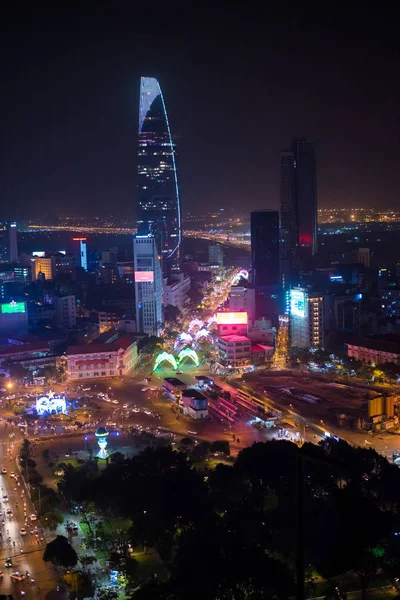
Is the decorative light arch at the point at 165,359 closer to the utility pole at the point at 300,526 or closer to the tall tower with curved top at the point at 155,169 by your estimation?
the utility pole at the point at 300,526

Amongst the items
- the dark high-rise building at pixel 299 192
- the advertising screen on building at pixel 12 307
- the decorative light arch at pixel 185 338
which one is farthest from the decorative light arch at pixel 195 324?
the dark high-rise building at pixel 299 192

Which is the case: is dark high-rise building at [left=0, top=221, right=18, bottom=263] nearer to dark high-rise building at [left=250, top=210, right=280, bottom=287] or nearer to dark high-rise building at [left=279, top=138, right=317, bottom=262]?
dark high-rise building at [left=279, top=138, right=317, bottom=262]

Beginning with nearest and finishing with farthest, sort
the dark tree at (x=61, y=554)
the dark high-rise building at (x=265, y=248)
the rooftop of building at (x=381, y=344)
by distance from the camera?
the dark tree at (x=61, y=554) → the rooftop of building at (x=381, y=344) → the dark high-rise building at (x=265, y=248)

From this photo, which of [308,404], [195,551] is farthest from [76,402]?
[195,551]

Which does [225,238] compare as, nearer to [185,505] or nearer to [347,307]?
[347,307]

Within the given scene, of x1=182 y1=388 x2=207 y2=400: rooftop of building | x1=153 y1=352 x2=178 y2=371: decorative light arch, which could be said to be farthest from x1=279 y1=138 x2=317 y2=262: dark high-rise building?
x1=182 y1=388 x2=207 y2=400: rooftop of building
